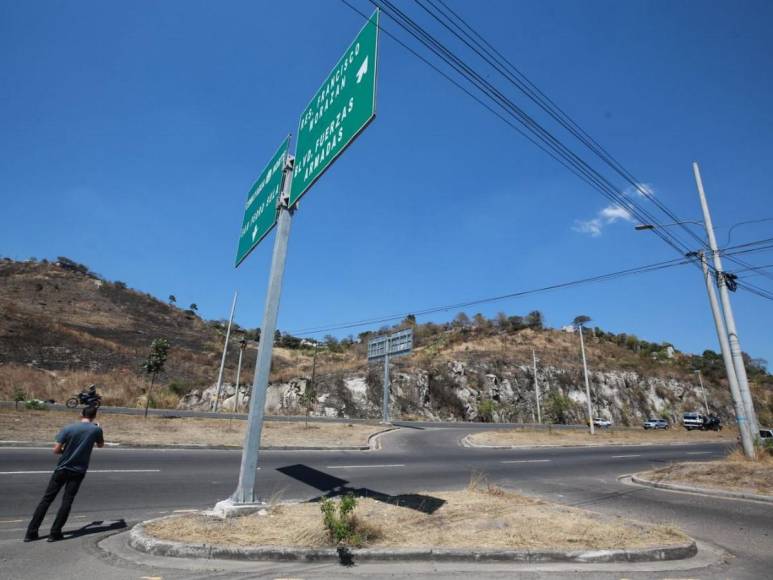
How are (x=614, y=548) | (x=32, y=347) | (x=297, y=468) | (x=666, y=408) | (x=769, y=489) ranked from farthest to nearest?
(x=666, y=408)
(x=32, y=347)
(x=297, y=468)
(x=769, y=489)
(x=614, y=548)

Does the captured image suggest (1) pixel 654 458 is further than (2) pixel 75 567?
Yes

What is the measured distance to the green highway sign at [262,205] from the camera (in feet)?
24.9

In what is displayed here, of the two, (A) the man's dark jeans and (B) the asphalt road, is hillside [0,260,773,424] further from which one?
(A) the man's dark jeans

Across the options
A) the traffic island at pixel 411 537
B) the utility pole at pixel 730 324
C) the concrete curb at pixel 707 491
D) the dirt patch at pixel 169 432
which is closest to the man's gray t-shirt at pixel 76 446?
the traffic island at pixel 411 537

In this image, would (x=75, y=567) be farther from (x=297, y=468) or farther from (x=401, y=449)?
(x=401, y=449)

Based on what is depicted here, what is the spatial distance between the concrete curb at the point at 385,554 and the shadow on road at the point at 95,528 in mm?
859

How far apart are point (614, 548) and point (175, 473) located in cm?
939

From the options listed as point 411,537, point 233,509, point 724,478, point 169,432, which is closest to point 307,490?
point 233,509

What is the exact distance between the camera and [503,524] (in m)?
6.09

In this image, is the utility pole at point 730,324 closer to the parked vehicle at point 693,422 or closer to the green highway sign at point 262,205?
the green highway sign at point 262,205

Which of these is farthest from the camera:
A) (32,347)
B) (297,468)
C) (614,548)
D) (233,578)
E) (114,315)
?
(114,315)

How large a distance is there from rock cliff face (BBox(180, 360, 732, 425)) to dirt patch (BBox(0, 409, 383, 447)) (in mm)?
13163

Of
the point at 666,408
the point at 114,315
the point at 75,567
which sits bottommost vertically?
the point at 75,567

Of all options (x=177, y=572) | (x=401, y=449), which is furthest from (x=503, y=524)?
(x=401, y=449)
